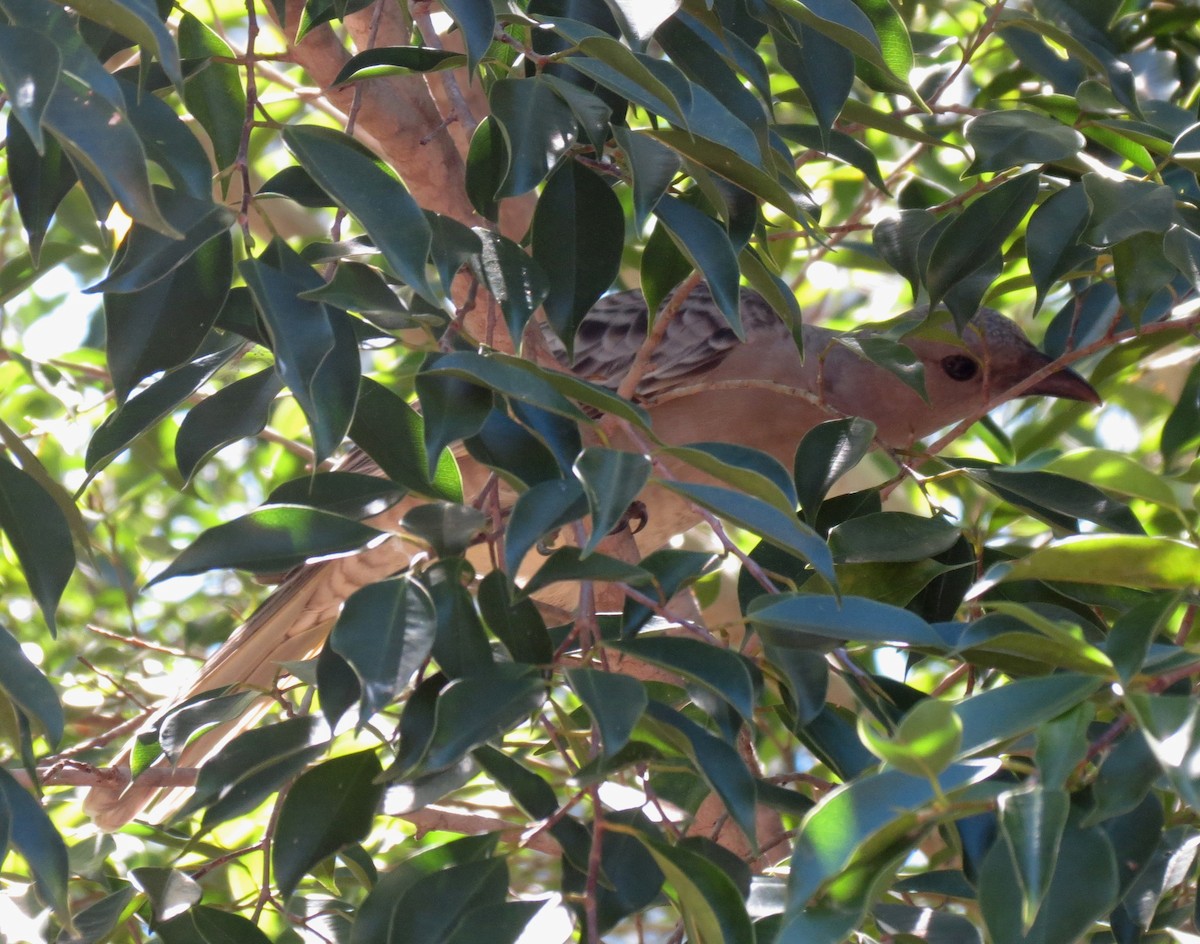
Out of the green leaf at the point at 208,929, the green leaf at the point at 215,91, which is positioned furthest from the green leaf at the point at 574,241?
the green leaf at the point at 208,929

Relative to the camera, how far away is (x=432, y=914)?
3.66 feet

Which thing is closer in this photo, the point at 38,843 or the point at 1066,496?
the point at 38,843

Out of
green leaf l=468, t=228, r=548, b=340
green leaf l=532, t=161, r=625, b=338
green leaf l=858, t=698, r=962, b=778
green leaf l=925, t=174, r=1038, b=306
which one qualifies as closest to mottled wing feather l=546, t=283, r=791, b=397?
green leaf l=925, t=174, r=1038, b=306

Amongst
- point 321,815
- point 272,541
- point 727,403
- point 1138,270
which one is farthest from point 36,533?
Result: point 727,403

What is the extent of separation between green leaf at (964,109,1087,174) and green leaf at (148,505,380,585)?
2.96 ft

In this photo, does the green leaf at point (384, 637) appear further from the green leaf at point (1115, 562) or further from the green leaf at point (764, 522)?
the green leaf at point (1115, 562)

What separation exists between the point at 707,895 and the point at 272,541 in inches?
18.6

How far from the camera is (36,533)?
122 centimetres

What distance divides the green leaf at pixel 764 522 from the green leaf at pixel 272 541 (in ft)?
0.96

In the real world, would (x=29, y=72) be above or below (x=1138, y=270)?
above

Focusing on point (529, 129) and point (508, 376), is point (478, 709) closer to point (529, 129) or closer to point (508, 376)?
point (508, 376)

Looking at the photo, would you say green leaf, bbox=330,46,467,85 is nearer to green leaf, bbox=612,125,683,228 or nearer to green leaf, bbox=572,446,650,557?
green leaf, bbox=612,125,683,228

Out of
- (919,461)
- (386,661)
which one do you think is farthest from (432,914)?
(919,461)

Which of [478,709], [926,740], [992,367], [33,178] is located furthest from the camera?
Answer: [992,367]
